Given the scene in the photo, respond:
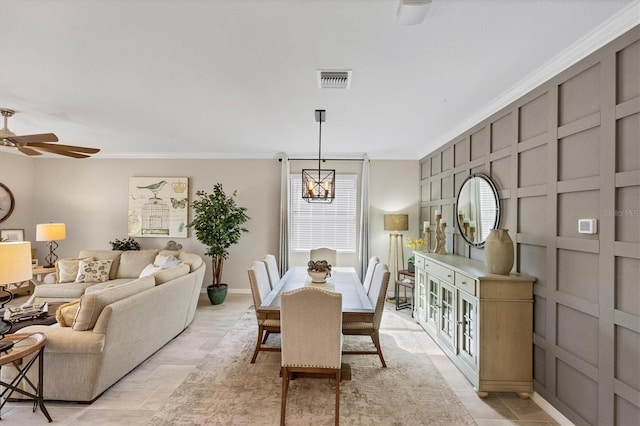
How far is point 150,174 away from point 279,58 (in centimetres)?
470

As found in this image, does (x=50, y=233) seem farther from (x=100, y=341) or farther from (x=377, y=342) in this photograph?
(x=377, y=342)

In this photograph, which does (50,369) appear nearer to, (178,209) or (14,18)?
(14,18)

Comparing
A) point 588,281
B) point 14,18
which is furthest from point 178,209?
point 588,281

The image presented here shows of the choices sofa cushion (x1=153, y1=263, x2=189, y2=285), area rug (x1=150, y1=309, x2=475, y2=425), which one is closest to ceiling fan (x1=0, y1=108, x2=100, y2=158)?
sofa cushion (x1=153, y1=263, x2=189, y2=285)

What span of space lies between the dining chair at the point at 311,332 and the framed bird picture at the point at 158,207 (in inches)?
168

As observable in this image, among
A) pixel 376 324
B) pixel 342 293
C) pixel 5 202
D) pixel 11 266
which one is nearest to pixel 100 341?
pixel 11 266

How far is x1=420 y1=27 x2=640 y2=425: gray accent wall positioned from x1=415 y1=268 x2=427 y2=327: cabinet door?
1.46 metres

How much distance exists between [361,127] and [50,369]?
394 cm

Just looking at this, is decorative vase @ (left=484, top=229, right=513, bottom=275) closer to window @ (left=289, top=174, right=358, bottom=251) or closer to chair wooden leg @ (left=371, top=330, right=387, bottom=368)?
chair wooden leg @ (left=371, top=330, right=387, bottom=368)

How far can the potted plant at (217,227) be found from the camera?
4930mm

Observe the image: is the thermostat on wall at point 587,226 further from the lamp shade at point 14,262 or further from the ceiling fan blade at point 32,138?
the ceiling fan blade at point 32,138

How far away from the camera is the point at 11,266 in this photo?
196 cm

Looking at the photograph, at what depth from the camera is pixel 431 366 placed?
306 cm

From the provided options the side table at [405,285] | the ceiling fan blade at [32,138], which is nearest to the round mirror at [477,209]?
the side table at [405,285]
